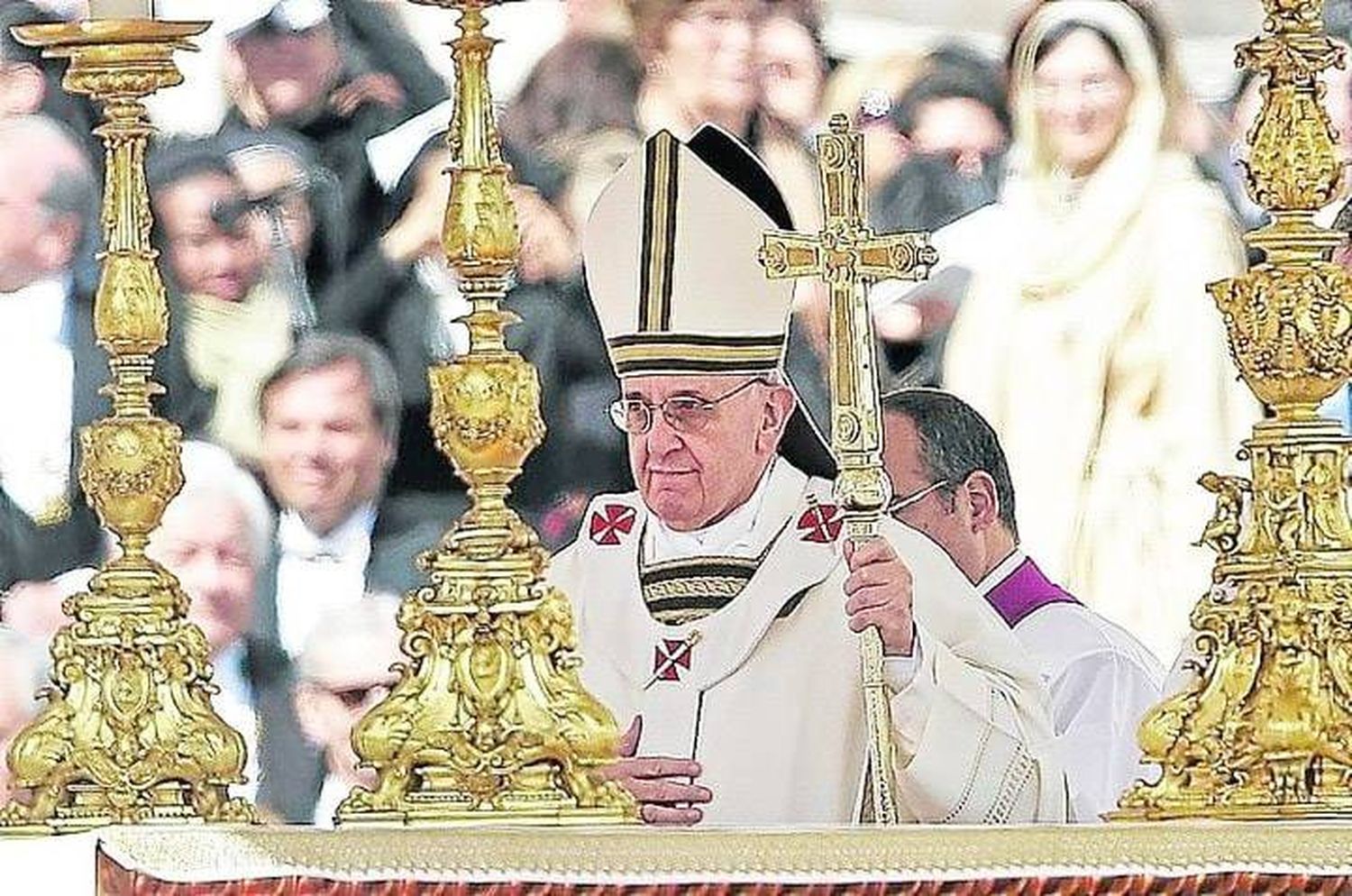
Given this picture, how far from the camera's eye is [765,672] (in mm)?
4680

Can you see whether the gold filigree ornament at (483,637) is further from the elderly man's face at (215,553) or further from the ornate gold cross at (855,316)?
the elderly man's face at (215,553)

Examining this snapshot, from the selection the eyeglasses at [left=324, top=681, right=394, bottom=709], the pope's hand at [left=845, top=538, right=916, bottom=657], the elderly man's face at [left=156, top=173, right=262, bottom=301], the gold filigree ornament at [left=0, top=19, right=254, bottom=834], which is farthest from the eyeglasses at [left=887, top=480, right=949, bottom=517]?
the gold filigree ornament at [left=0, top=19, right=254, bottom=834]

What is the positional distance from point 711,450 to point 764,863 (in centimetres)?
235

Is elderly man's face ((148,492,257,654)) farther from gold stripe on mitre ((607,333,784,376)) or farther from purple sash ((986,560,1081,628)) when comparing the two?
gold stripe on mitre ((607,333,784,376))

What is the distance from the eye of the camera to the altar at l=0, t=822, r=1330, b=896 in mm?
2346

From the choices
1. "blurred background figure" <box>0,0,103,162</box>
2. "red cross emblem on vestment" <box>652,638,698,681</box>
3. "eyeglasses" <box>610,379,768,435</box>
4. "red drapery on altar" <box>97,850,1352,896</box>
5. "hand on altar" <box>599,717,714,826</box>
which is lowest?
"red drapery on altar" <box>97,850,1352,896</box>

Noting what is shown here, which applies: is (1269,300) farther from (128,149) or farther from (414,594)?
(128,149)

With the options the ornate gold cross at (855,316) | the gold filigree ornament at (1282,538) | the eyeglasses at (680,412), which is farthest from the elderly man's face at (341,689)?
the gold filigree ornament at (1282,538)

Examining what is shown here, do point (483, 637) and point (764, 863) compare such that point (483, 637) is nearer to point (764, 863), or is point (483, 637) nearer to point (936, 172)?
point (764, 863)

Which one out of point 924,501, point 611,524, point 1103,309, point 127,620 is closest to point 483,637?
point 127,620

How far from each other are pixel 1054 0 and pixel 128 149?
3.32m

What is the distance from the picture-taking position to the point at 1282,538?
2734 mm

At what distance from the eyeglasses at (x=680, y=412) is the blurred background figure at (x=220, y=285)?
1440 millimetres

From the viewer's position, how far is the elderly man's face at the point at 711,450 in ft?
15.0
